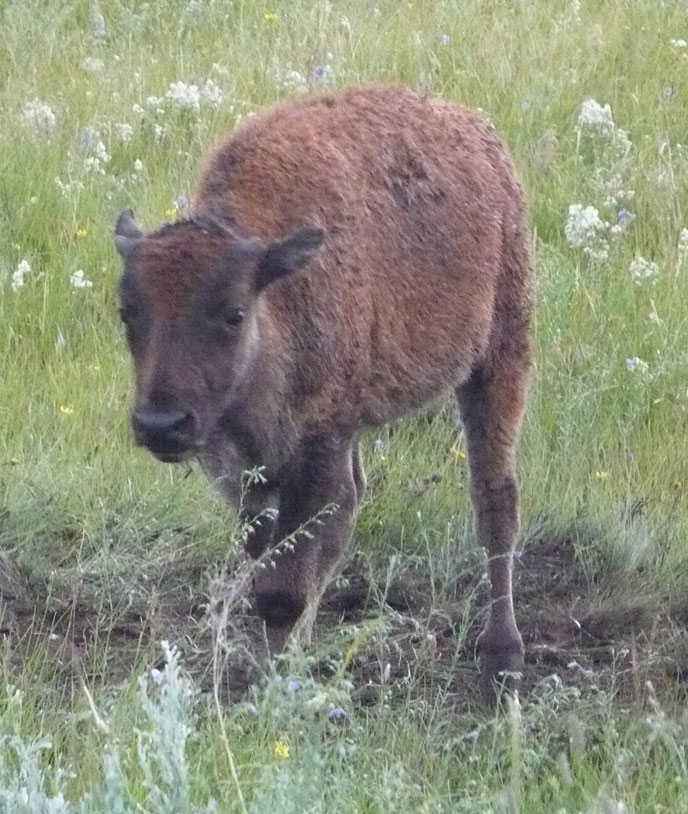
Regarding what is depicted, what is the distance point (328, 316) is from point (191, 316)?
0.63 m

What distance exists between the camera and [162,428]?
409 cm

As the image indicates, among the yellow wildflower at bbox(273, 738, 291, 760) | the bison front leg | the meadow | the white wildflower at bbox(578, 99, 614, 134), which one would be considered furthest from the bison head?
the white wildflower at bbox(578, 99, 614, 134)

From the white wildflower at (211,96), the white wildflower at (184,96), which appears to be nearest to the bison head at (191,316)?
the white wildflower at (184,96)

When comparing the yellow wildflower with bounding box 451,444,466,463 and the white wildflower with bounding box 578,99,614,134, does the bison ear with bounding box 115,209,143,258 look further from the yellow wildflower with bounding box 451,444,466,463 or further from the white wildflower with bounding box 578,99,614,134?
the white wildflower with bounding box 578,99,614,134

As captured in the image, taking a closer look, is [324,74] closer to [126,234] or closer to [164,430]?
[126,234]

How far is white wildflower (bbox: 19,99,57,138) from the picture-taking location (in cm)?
816

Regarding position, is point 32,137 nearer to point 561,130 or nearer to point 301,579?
point 561,130

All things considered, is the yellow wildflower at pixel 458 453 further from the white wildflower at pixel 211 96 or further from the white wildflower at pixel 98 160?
the white wildflower at pixel 211 96

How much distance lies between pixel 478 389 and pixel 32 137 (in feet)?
11.0

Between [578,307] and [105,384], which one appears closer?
[105,384]

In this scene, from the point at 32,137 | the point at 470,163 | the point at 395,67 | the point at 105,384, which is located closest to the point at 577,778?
the point at 470,163

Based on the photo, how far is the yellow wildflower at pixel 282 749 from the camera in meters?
3.70

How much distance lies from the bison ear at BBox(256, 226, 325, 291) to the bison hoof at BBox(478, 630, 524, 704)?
1358mm

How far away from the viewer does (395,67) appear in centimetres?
905
